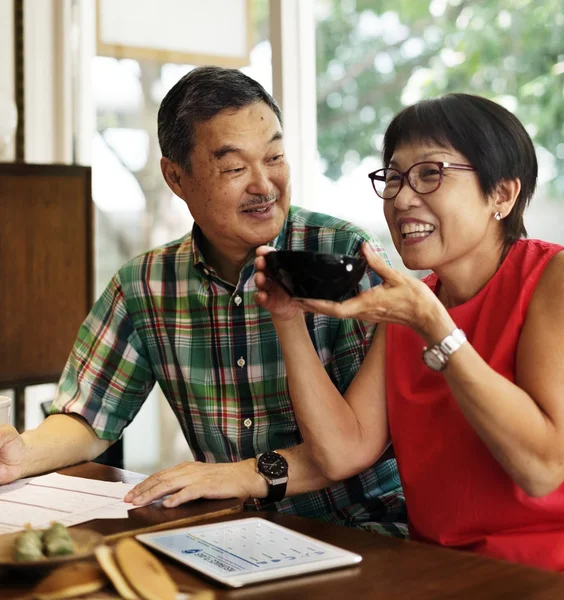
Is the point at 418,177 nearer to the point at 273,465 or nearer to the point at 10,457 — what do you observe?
the point at 273,465

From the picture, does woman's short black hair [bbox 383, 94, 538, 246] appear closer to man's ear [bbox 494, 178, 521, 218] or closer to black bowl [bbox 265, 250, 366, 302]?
man's ear [bbox 494, 178, 521, 218]

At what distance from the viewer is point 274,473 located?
5.57 feet

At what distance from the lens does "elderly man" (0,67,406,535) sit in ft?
6.36

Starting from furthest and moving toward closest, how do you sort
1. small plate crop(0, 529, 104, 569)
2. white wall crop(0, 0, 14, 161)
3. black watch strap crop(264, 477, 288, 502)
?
white wall crop(0, 0, 14, 161) < black watch strap crop(264, 477, 288, 502) < small plate crop(0, 529, 104, 569)

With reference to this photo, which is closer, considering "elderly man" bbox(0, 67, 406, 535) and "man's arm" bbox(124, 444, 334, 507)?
"man's arm" bbox(124, 444, 334, 507)

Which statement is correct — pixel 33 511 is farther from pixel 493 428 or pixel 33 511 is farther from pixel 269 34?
pixel 269 34

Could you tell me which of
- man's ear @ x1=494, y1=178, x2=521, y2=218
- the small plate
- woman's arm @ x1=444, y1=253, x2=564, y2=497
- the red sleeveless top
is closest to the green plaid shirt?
the red sleeveless top

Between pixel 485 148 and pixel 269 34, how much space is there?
70.2 inches

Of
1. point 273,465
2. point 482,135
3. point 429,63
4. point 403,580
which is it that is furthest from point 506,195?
point 429,63

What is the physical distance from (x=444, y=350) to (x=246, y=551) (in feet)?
1.43

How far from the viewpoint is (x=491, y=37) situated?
2609mm

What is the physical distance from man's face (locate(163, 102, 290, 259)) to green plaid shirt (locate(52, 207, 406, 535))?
0.30 ft

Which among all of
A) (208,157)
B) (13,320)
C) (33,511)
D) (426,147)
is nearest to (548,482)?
(426,147)

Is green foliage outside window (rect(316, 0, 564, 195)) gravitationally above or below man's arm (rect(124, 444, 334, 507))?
above
